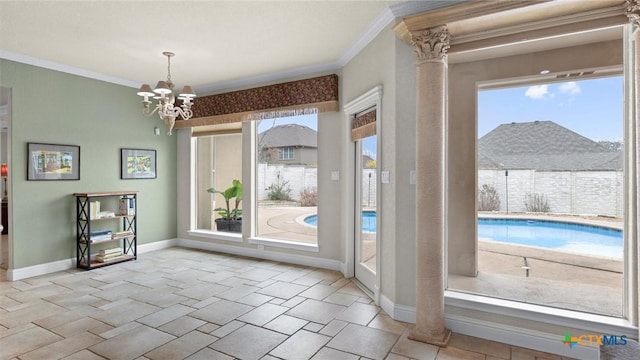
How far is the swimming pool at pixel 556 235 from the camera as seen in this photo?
268cm

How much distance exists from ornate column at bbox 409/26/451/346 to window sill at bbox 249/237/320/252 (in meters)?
2.28

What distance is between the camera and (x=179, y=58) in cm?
435

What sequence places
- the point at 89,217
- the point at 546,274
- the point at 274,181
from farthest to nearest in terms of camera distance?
the point at 274,181, the point at 89,217, the point at 546,274

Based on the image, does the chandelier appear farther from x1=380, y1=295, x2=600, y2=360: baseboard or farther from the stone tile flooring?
x1=380, y1=295, x2=600, y2=360: baseboard

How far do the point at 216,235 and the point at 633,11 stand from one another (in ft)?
18.9

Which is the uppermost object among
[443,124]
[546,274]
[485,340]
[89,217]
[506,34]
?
[506,34]

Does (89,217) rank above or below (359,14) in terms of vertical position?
below

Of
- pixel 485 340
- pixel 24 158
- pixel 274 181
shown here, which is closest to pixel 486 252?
pixel 485 340

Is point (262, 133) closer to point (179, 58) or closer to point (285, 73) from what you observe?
point (285, 73)

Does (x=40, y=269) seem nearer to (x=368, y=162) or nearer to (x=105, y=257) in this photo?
(x=105, y=257)

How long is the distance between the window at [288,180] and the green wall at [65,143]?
1.98 m

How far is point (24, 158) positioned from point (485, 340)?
561 cm

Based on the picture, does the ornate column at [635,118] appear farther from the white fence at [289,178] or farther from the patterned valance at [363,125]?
the white fence at [289,178]

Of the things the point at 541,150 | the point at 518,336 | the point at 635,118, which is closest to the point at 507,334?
the point at 518,336
